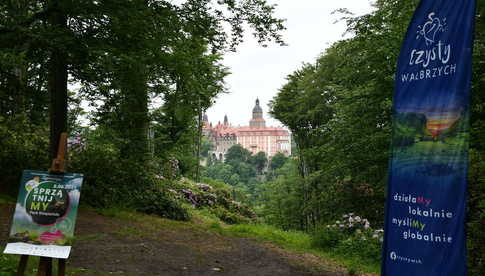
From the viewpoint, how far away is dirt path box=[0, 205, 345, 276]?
6.39 metres

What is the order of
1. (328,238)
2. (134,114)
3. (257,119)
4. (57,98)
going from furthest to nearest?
(257,119) → (134,114) → (328,238) → (57,98)

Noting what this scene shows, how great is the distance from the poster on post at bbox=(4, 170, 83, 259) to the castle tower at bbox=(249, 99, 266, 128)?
171 meters

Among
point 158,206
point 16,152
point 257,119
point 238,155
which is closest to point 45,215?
point 16,152

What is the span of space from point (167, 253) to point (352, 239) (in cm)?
449

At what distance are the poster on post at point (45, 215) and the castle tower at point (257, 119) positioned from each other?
17104cm

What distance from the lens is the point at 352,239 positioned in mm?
9500

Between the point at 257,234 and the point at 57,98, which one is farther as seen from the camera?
the point at 257,234

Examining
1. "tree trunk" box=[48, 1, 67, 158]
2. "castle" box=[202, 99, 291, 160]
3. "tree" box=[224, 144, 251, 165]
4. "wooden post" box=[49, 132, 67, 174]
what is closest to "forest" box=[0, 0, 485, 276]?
"tree trunk" box=[48, 1, 67, 158]

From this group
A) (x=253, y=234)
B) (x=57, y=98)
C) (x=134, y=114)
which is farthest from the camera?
→ (x=134, y=114)

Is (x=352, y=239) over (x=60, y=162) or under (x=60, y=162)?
under

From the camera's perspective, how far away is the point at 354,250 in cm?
915

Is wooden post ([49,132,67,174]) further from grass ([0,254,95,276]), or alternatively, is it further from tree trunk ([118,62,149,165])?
tree trunk ([118,62,149,165])

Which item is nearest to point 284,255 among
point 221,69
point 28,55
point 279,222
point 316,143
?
point 28,55

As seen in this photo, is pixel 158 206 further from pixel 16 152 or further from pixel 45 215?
pixel 45 215
